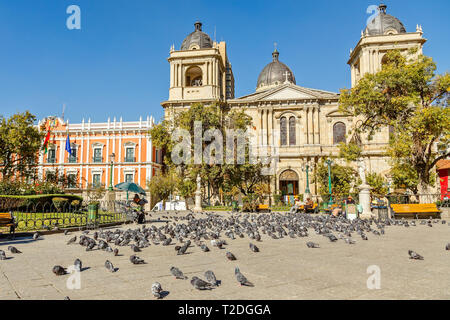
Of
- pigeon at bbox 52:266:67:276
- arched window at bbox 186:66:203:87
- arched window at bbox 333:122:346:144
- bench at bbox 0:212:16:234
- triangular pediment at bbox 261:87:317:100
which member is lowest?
pigeon at bbox 52:266:67:276

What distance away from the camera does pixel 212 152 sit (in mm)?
30547

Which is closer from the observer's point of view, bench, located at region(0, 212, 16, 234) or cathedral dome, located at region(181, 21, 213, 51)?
bench, located at region(0, 212, 16, 234)

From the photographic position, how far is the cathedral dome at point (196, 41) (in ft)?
134

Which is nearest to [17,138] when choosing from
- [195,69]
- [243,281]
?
[195,69]

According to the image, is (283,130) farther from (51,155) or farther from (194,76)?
(51,155)

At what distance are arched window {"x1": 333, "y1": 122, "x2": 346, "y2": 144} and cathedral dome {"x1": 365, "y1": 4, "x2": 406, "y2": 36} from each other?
37.6ft

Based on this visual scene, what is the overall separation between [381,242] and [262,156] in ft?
93.1

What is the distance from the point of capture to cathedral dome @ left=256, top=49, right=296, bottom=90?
160ft

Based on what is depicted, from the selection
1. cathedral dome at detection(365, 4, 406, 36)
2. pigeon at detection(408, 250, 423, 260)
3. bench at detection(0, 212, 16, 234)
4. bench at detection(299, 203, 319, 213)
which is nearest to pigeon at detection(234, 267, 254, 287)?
pigeon at detection(408, 250, 423, 260)

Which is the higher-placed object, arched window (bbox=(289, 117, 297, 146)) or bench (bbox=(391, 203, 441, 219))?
arched window (bbox=(289, 117, 297, 146))

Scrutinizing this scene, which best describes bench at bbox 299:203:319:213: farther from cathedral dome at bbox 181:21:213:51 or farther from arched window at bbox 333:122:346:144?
cathedral dome at bbox 181:21:213:51
